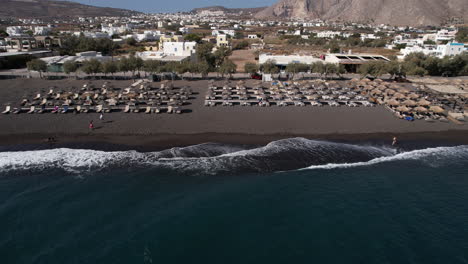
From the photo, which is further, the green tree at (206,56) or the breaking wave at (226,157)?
the green tree at (206,56)

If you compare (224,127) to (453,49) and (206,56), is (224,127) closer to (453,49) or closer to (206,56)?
(206,56)

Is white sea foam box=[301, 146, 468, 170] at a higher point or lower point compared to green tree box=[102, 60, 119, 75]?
lower

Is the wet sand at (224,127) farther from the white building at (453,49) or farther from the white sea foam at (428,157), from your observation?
the white building at (453,49)

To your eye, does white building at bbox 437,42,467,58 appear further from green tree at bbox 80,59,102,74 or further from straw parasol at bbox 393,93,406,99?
green tree at bbox 80,59,102,74

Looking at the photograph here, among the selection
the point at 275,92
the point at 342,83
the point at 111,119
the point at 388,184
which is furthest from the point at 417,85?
the point at 111,119

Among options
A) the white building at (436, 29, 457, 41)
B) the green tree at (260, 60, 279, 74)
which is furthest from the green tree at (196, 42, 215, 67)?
the white building at (436, 29, 457, 41)

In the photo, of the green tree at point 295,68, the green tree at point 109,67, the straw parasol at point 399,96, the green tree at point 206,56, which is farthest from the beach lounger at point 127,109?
the straw parasol at point 399,96

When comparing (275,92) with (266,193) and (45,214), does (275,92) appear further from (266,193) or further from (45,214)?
(45,214)
